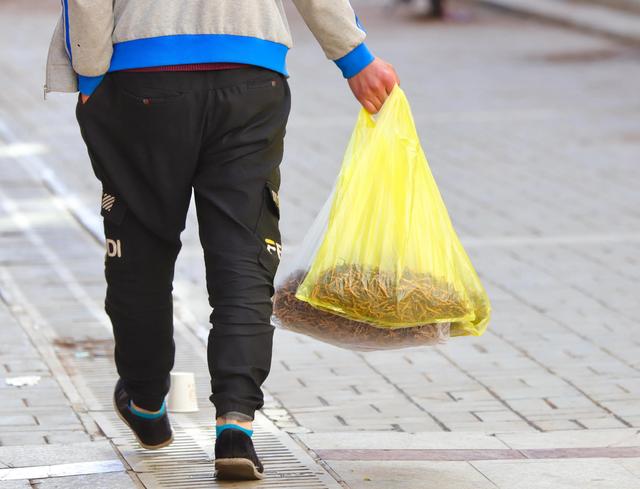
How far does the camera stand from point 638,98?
14688mm

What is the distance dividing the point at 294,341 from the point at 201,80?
2444mm

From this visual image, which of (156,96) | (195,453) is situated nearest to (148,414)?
(195,453)

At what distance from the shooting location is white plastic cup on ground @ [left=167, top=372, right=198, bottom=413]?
502 cm

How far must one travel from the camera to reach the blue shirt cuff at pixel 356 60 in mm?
4145

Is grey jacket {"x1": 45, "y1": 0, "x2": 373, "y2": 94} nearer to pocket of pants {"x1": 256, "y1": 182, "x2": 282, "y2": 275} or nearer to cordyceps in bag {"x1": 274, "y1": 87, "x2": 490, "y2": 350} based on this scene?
pocket of pants {"x1": 256, "y1": 182, "x2": 282, "y2": 275}

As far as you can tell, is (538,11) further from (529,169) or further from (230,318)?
(230,318)

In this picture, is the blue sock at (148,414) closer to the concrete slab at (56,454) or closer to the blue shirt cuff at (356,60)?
the concrete slab at (56,454)

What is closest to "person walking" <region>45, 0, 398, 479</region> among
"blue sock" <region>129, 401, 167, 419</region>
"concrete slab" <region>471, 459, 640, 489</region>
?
"blue sock" <region>129, 401, 167, 419</region>

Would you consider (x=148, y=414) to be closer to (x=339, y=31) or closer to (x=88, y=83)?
(x=88, y=83)

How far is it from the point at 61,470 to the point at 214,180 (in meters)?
0.94

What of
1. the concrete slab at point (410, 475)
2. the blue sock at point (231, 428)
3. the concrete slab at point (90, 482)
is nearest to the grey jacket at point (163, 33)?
the blue sock at point (231, 428)

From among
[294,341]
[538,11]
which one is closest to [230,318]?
[294,341]

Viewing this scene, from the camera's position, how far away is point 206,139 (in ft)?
13.0

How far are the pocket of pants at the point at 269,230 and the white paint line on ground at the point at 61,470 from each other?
0.74 meters
